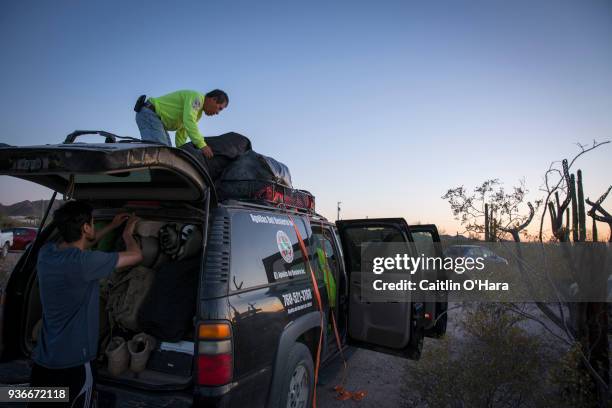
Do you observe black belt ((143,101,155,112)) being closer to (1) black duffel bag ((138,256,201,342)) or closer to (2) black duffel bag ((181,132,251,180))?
(2) black duffel bag ((181,132,251,180))

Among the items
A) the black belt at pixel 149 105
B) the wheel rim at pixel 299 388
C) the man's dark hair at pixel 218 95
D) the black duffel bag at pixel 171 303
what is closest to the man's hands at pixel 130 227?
the black duffel bag at pixel 171 303

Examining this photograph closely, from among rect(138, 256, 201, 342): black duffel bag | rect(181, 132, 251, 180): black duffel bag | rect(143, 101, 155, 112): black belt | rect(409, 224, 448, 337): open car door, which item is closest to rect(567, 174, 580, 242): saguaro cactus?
rect(409, 224, 448, 337): open car door

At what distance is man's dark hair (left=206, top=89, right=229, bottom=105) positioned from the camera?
13.8 ft

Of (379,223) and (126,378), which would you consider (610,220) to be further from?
(126,378)

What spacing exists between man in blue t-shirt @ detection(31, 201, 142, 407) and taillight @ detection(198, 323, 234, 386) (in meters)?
0.74

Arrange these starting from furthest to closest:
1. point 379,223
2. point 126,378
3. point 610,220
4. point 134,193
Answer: point 379,223, point 610,220, point 134,193, point 126,378

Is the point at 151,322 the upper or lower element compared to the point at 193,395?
upper

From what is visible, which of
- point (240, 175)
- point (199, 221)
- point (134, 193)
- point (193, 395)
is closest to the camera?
point (193, 395)

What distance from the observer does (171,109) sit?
4.17 m

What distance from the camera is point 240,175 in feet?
11.6

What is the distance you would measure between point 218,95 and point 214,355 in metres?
3.16

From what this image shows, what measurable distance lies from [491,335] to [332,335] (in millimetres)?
1633

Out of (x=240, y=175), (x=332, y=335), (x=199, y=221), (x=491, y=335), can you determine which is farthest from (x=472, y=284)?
(x=199, y=221)

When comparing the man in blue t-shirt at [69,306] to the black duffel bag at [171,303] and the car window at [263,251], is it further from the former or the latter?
the car window at [263,251]
